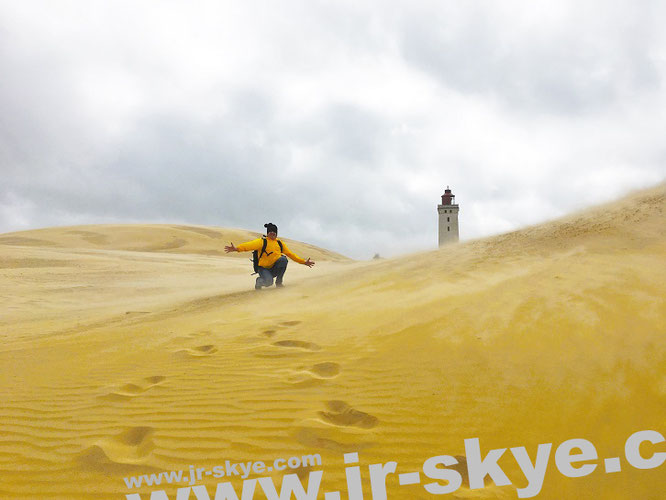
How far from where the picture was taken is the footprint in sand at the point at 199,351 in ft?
15.0

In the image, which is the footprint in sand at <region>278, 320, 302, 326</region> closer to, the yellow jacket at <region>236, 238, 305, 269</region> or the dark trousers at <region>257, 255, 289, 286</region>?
the yellow jacket at <region>236, 238, 305, 269</region>

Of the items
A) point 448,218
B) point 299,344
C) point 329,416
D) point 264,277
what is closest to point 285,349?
point 299,344

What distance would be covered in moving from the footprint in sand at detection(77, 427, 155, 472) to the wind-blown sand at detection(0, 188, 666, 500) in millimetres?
13

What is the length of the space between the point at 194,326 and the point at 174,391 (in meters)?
2.17

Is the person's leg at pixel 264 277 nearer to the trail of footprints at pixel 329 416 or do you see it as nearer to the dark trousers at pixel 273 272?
the dark trousers at pixel 273 272

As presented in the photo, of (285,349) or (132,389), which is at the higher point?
(285,349)

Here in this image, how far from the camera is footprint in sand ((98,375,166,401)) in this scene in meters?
3.74

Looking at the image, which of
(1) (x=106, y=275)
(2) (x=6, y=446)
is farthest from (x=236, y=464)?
(1) (x=106, y=275)

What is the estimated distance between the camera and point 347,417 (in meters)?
3.17

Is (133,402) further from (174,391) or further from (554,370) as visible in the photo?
(554,370)

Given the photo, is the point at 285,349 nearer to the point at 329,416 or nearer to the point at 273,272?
the point at 329,416

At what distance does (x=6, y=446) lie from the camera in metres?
3.18

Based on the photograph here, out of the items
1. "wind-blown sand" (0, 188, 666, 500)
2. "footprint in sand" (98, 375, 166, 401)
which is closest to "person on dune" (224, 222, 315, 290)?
"wind-blown sand" (0, 188, 666, 500)

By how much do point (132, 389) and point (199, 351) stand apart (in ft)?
2.99
